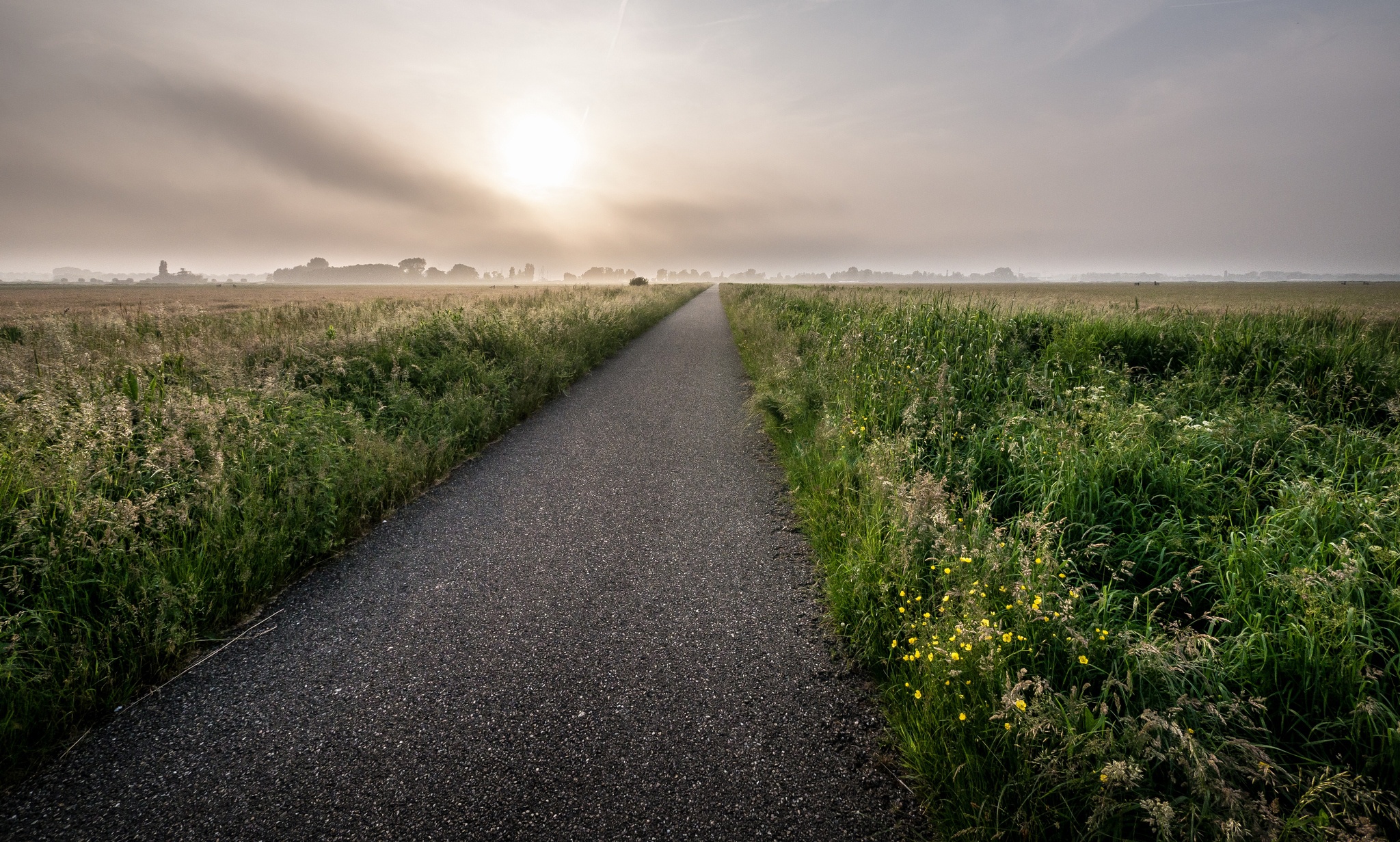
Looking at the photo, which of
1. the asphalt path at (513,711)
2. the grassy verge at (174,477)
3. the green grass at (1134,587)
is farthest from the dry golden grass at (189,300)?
the green grass at (1134,587)

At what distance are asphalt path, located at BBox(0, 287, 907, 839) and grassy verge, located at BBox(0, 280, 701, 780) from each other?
0.29 metres

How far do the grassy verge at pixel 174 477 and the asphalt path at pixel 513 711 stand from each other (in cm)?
29

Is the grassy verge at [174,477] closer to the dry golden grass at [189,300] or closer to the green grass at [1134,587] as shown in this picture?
the green grass at [1134,587]

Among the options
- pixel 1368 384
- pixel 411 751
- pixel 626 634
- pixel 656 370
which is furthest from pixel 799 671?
pixel 656 370

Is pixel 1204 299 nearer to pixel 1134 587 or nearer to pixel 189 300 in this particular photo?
pixel 1134 587

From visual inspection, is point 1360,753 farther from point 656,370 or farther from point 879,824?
point 656,370

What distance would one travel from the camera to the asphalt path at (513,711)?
2088 millimetres

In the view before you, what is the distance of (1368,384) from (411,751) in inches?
335

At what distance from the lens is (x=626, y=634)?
3.16 metres

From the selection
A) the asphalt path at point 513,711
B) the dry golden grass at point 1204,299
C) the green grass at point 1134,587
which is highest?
Result: the dry golden grass at point 1204,299

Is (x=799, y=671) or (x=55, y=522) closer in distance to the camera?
(x=799, y=671)

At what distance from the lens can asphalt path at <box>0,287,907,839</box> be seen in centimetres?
209

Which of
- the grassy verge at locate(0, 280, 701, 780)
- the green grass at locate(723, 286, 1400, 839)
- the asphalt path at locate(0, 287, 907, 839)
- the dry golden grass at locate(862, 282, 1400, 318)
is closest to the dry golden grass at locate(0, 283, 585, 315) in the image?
the grassy verge at locate(0, 280, 701, 780)

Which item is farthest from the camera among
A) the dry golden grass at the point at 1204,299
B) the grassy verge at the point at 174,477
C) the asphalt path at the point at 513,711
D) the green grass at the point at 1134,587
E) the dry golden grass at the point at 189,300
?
the dry golden grass at the point at 189,300
